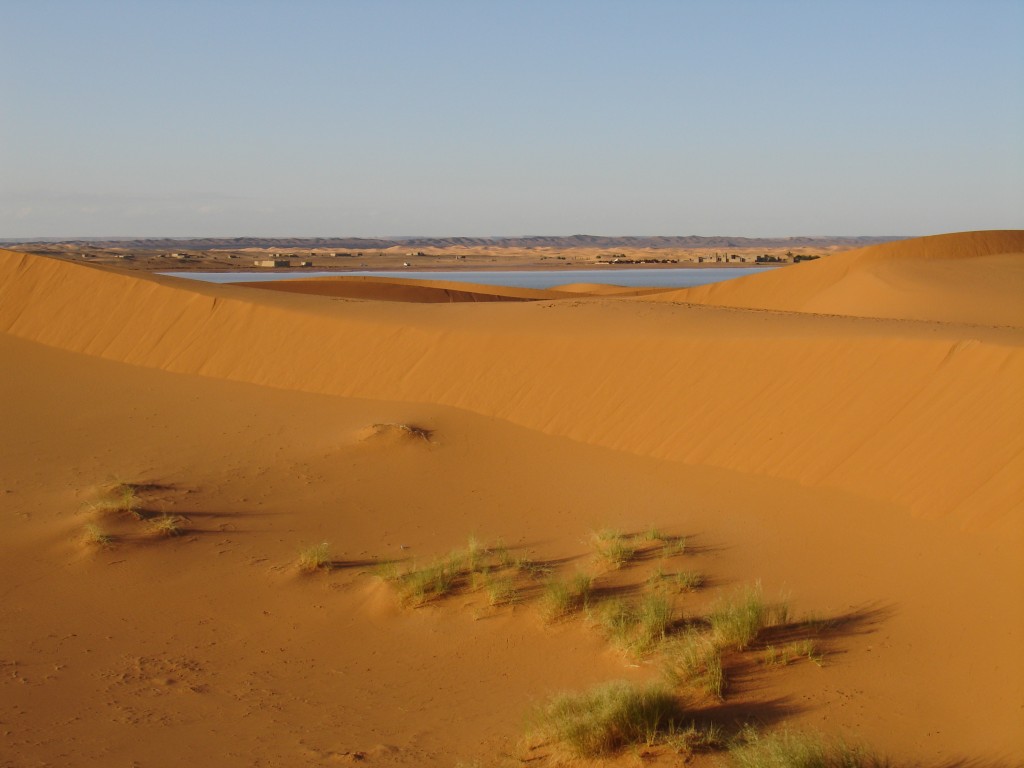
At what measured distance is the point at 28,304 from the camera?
20.2 m

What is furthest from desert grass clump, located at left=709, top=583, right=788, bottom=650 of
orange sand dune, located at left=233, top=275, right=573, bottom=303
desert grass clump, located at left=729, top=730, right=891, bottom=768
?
orange sand dune, located at left=233, top=275, right=573, bottom=303

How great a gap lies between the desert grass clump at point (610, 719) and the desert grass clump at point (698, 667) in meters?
0.37

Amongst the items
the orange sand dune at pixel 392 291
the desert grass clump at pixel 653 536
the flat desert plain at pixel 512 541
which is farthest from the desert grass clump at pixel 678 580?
the orange sand dune at pixel 392 291

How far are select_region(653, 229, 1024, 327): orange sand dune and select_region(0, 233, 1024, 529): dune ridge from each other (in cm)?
745

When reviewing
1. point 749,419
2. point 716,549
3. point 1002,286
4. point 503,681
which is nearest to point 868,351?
point 749,419

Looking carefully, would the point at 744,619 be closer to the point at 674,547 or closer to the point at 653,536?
the point at 674,547

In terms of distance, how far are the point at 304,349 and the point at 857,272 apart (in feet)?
52.7

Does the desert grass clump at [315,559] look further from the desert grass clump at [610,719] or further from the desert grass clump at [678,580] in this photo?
the desert grass clump at [610,719]

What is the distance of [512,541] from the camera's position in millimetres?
9320

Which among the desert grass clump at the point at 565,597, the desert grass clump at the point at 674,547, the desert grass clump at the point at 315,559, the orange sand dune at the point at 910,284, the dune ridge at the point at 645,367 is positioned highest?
the orange sand dune at the point at 910,284

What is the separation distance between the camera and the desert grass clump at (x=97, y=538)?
9.24m

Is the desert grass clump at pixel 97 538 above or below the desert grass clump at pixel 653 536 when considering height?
below

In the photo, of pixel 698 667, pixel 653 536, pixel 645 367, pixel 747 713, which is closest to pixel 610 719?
pixel 747 713

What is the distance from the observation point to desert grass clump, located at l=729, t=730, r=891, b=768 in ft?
15.1
